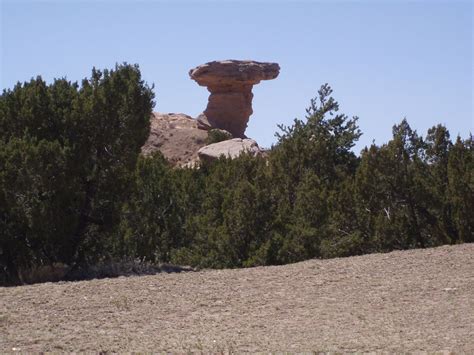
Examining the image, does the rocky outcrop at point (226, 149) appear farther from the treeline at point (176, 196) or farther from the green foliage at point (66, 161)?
the green foliage at point (66, 161)

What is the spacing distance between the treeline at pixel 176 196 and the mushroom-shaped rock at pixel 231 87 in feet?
120

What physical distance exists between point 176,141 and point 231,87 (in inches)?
248

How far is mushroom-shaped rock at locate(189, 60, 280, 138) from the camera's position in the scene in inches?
2522

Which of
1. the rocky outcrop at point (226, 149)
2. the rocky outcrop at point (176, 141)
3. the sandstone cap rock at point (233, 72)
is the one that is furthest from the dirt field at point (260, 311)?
the sandstone cap rock at point (233, 72)

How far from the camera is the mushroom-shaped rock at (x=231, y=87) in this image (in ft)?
210

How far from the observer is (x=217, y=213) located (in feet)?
71.3

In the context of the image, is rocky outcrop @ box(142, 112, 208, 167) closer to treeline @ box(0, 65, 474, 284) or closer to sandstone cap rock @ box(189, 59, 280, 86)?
sandstone cap rock @ box(189, 59, 280, 86)

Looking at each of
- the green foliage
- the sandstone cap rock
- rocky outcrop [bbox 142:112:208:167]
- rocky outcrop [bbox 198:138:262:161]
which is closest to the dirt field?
the green foliage

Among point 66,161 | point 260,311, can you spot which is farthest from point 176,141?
point 260,311

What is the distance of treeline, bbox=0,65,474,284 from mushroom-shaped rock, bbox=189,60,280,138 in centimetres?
3659

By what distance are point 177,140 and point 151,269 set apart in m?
46.9

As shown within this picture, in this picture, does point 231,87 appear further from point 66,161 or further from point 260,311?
point 260,311

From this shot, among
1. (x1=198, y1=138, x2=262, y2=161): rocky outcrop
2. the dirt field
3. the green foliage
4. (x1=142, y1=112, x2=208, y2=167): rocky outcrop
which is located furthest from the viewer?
(x1=142, y1=112, x2=208, y2=167): rocky outcrop

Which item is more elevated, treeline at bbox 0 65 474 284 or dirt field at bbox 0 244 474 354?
treeline at bbox 0 65 474 284
